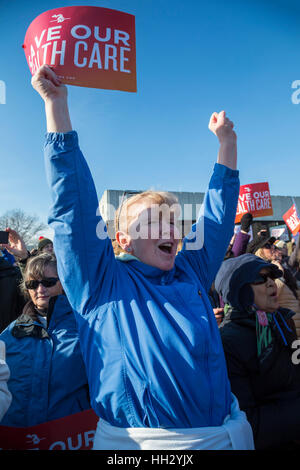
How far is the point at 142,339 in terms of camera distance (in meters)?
1.13

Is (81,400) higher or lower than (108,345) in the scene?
lower

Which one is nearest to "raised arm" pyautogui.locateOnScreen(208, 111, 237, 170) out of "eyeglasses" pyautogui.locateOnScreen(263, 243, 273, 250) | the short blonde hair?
the short blonde hair

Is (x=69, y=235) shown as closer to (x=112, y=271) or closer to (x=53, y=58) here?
(x=112, y=271)

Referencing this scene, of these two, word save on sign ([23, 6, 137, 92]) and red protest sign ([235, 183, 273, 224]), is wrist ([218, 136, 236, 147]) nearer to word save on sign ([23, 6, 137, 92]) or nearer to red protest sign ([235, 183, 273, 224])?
word save on sign ([23, 6, 137, 92])

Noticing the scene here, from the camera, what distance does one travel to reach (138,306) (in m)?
1.18

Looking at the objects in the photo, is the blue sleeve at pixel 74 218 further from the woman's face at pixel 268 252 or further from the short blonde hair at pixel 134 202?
the woman's face at pixel 268 252

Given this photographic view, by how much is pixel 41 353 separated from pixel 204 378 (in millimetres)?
1036

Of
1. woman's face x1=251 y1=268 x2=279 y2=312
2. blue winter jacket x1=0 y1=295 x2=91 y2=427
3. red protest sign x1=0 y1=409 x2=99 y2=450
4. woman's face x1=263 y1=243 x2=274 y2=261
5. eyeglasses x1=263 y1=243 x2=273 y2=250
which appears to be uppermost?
eyeglasses x1=263 y1=243 x2=273 y2=250

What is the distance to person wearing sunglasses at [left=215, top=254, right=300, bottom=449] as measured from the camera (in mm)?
1885

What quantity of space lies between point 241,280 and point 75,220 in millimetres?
1548

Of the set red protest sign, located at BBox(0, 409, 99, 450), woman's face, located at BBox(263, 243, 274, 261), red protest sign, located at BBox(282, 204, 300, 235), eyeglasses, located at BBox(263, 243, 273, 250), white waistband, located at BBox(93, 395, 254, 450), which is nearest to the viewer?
white waistband, located at BBox(93, 395, 254, 450)

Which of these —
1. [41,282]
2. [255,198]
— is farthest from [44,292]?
[255,198]

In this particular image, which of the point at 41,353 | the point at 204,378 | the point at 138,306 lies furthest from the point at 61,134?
the point at 41,353

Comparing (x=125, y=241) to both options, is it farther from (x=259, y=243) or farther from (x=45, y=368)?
(x=259, y=243)
